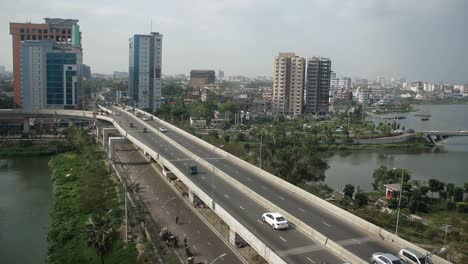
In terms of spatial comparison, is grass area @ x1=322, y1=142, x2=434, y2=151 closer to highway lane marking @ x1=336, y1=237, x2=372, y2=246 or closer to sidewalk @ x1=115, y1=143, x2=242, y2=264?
sidewalk @ x1=115, y1=143, x2=242, y2=264

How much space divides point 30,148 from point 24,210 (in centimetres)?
1530

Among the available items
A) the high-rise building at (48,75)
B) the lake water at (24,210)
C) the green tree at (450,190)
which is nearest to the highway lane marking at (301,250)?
the lake water at (24,210)

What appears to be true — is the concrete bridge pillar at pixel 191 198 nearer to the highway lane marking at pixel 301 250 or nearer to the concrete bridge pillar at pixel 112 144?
the highway lane marking at pixel 301 250

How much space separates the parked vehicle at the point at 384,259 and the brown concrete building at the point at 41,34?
43.1 metres

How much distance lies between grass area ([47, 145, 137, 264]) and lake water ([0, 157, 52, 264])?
55cm

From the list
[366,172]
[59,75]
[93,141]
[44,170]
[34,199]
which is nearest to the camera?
[34,199]

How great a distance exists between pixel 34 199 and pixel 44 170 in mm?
7088

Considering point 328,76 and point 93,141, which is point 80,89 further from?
point 328,76

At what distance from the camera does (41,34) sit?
46938 mm

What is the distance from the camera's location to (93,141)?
37.0m

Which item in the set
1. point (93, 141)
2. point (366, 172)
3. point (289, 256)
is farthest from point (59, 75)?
point (289, 256)

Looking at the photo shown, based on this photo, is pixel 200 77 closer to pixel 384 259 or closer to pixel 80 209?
pixel 80 209

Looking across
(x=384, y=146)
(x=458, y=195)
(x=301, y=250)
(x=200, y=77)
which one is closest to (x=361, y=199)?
(x=458, y=195)

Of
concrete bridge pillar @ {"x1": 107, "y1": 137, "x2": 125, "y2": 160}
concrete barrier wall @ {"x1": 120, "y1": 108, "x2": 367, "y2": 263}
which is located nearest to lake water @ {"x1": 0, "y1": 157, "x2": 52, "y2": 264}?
concrete bridge pillar @ {"x1": 107, "y1": 137, "x2": 125, "y2": 160}
